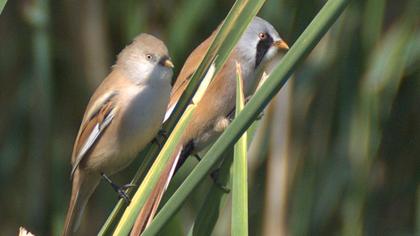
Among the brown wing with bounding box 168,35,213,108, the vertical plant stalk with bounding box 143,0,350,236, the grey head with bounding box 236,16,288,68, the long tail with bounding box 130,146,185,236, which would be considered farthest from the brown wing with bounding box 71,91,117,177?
the vertical plant stalk with bounding box 143,0,350,236

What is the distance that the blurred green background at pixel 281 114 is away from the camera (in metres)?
2.88

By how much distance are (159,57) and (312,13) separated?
0.55 meters

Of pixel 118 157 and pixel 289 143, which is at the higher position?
pixel 289 143

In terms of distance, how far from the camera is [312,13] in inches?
101

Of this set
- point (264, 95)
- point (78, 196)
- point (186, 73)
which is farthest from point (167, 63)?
point (264, 95)

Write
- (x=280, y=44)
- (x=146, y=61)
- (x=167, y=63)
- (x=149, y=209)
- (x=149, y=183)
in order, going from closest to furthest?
1. (x=149, y=183)
2. (x=149, y=209)
3. (x=167, y=63)
4. (x=146, y=61)
5. (x=280, y=44)

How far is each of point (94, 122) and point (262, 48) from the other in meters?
0.70

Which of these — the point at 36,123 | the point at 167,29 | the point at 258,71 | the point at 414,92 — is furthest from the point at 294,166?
the point at 36,123

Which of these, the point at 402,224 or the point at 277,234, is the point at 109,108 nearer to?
the point at 277,234

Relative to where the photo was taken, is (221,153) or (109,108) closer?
(221,153)

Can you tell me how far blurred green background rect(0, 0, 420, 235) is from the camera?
2.88m

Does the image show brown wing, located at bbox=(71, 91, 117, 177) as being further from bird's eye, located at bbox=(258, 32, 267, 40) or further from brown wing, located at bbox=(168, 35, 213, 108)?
bird's eye, located at bbox=(258, 32, 267, 40)

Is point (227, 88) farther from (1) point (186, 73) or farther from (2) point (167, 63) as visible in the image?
(2) point (167, 63)

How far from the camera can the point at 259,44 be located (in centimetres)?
306
